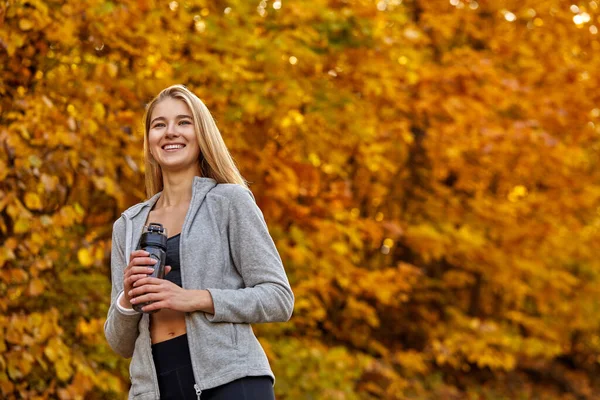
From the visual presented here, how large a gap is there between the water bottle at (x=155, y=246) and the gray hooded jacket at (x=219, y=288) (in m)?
0.11

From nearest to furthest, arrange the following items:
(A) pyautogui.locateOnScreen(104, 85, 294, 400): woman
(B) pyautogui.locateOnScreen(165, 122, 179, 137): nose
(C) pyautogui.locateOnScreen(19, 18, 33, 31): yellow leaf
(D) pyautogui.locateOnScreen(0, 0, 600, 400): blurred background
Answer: (A) pyautogui.locateOnScreen(104, 85, 294, 400): woman < (B) pyautogui.locateOnScreen(165, 122, 179, 137): nose < (C) pyautogui.locateOnScreen(19, 18, 33, 31): yellow leaf < (D) pyautogui.locateOnScreen(0, 0, 600, 400): blurred background

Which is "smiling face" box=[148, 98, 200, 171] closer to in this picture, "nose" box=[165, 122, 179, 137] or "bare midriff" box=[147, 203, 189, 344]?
"nose" box=[165, 122, 179, 137]

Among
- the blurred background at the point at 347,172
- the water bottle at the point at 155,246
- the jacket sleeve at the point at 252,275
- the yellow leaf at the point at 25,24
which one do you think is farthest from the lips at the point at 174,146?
the yellow leaf at the point at 25,24

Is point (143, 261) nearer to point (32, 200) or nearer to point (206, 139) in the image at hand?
point (206, 139)

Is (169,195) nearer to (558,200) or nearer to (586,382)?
(558,200)

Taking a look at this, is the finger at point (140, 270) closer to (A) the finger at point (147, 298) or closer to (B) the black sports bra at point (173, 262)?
(A) the finger at point (147, 298)

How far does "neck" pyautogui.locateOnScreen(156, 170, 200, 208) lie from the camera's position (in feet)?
9.45

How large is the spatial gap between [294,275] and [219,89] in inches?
84.1

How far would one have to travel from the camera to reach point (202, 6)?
6.76m

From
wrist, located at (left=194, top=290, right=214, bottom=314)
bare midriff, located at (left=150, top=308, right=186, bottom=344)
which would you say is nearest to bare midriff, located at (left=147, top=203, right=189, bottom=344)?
bare midriff, located at (left=150, top=308, right=186, bottom=344)

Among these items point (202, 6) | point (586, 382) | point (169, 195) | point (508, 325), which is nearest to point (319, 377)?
point (202, 6)

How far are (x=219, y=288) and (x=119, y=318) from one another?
304 mm

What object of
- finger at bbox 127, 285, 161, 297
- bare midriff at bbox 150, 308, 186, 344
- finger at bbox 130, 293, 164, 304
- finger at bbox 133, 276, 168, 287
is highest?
finger at bbox 133, 276, 168, 287

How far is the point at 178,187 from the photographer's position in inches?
114
